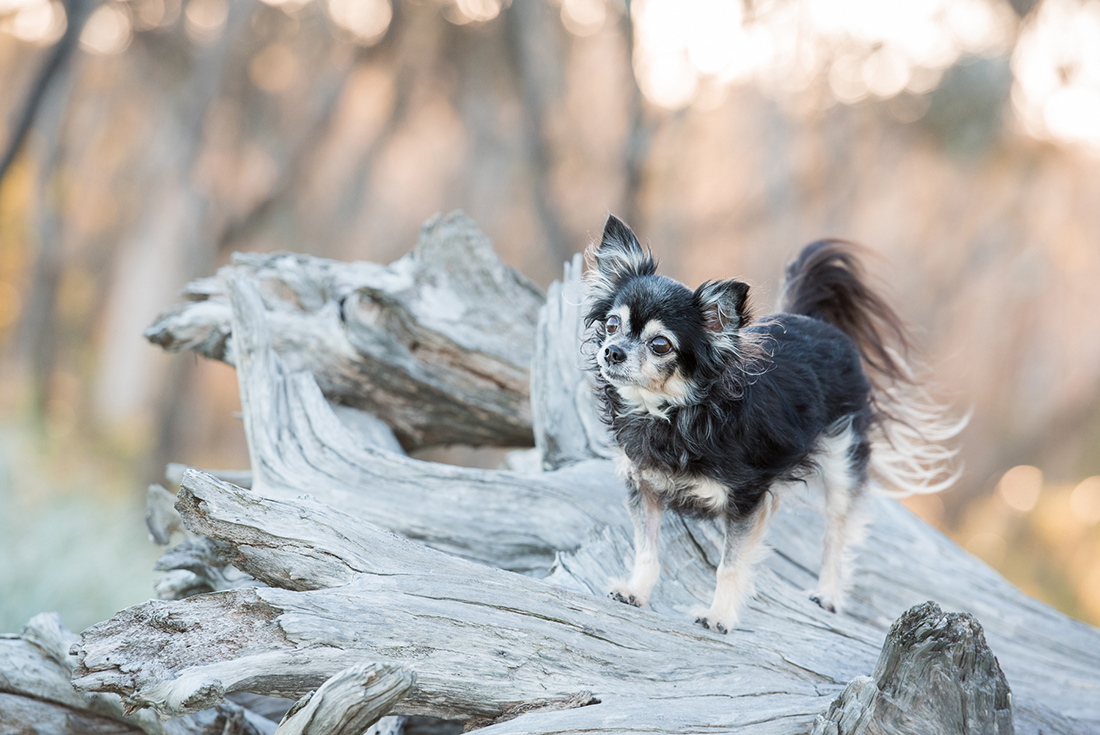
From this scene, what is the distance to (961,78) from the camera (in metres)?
9.31

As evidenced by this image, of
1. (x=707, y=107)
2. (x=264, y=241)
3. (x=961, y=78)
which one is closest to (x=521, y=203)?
(x=707, y=107)

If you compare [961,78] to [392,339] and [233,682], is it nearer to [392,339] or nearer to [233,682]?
[392,339]

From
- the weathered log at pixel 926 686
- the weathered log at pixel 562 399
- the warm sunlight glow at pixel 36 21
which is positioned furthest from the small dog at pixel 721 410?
the warm sunlight glow at pixel 36 21

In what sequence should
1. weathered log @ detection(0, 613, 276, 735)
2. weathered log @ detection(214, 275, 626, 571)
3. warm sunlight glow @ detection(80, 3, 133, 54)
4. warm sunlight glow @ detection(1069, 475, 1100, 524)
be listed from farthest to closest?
1. warm sunlight glow @ detection(80, 3, 133, 54)
2. warm sunlight glow @ detection(1069, 475, 1100, 524)
3. weathered log @ detection(214, 275, 626, 571)
4. weathered log @ detection(0, 613, 276, 735)

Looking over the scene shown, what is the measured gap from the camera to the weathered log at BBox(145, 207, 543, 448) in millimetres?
4398

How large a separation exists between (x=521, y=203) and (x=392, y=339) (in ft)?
20.2

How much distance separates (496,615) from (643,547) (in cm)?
70

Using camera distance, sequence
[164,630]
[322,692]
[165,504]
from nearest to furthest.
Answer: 1. [322,692]
2. [164,630]
3. [165,504]

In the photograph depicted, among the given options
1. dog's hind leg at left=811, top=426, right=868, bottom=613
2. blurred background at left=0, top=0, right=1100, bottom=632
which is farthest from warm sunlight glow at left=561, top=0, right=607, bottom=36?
dog's hind leg at left=811, top=426, right=868, bottom=613

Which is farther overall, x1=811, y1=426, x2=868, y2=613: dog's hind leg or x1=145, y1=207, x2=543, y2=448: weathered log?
x1=145, y1=207, x2=543, y2=448: weathered log

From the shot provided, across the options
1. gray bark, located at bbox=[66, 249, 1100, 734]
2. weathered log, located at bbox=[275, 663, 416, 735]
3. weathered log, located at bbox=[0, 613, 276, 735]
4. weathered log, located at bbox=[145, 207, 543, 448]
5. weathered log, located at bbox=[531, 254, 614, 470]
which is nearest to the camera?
weathered log, located at bbox=[275, 663, 416, 735]

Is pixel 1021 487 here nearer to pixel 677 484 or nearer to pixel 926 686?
pixel 677 484

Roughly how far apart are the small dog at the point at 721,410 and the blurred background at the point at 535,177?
622 centimetres

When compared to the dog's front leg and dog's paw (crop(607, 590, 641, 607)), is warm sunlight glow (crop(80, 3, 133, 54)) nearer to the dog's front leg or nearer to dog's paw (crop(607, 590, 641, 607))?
the dog's front leg
